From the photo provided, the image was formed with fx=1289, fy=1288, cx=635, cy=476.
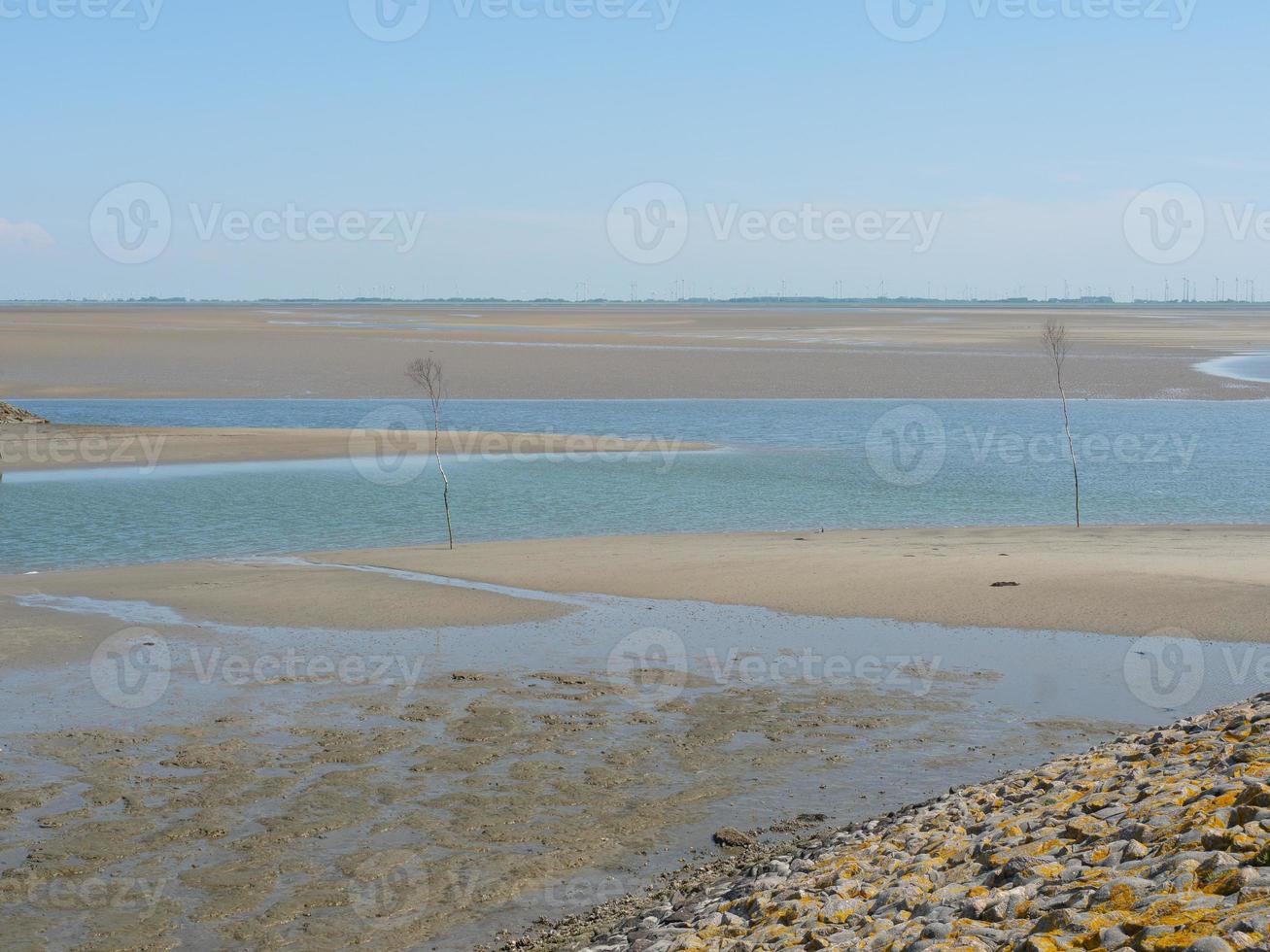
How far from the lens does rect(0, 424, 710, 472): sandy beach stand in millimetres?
37000

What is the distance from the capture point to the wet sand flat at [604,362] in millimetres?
58500

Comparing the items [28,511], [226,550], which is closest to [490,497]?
[226,550]

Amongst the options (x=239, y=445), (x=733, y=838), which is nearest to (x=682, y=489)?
(x=239, y=445)

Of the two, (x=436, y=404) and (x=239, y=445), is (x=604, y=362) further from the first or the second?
(x=436, y=404)

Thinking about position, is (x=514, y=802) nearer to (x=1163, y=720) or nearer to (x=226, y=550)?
(x=1163, y=720)

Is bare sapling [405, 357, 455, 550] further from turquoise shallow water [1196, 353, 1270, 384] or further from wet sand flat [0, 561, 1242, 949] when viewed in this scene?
turquoise shallow water [1196, 353, 1270, 384]

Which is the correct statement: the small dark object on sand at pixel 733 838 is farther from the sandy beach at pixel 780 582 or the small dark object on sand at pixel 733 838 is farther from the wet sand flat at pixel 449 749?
the sandy beach at pixel 780 582

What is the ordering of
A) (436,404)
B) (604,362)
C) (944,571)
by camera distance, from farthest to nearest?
(604,362) → (436,404) → (944,571)

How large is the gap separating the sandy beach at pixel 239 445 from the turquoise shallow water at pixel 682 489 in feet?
5.47

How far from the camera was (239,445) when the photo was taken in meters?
39.5

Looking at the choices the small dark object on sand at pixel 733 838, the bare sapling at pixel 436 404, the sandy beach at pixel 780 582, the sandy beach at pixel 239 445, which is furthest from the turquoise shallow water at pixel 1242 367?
the small dark object on sand at pixel 733 838

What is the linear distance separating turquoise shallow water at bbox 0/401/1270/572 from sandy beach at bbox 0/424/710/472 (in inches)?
65.7

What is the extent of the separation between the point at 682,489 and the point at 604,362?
135 ft

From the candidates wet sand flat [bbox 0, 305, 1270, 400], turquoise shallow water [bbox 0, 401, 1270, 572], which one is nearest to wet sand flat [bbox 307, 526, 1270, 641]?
turquoise shallow water [bbox 0, 401, 1270, 572]
